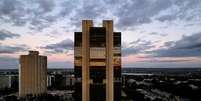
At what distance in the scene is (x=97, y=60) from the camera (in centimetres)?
2647

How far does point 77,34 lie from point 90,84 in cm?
396

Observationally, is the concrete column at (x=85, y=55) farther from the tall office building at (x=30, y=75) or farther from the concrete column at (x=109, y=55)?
the tall office building at (x=30, y=75)

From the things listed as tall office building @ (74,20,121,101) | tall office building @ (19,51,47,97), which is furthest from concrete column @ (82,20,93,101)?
tall office building @ (19,51,47,97)

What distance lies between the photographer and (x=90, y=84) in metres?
26.5

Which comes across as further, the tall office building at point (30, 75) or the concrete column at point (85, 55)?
the tall office building at point (30, 75)

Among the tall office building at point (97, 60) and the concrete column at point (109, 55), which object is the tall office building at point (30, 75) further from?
the concrete column at point (109, 55)

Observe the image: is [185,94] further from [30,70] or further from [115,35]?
[115,35]

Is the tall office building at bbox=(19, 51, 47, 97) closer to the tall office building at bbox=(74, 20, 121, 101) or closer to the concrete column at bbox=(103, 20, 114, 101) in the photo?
the tall office building at bbox=(74, 20, 121, 101)

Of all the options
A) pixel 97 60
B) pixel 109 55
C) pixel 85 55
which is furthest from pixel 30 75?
pixel 109 55

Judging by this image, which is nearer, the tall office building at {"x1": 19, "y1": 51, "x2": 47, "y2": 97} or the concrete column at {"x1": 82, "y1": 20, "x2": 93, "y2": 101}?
the concrete column at {"x1": 82, "y1": 20, "x2": 93, "y2": 101}

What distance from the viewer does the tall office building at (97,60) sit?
26.3m

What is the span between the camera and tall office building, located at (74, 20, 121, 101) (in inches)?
1037

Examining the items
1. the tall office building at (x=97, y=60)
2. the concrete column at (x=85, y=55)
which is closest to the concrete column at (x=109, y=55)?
the tall office building at (x=97, y=60)

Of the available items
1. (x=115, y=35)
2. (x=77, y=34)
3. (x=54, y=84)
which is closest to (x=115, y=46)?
(x=115, y=35)
